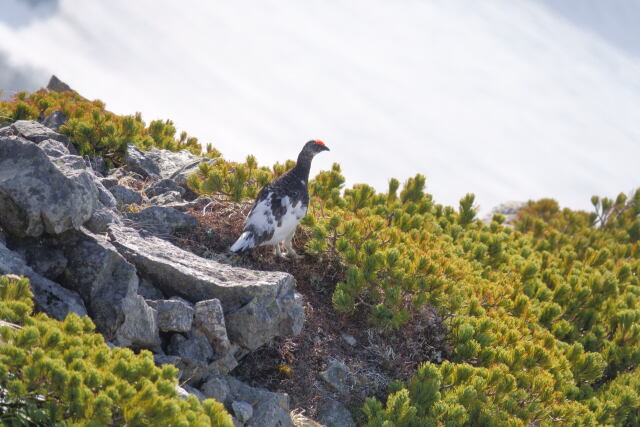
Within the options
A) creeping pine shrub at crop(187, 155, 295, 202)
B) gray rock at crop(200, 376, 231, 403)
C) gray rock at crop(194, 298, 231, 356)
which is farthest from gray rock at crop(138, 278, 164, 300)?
creeping pine shrub at crop(187, 155, 295, 202)

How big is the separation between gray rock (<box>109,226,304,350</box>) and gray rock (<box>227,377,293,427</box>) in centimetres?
37

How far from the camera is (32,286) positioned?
474 centimetres

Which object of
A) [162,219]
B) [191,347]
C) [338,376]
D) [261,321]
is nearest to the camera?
[191,347]

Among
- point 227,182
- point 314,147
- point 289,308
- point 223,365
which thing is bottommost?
point 223,365

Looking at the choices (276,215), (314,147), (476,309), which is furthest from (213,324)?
(476,309)

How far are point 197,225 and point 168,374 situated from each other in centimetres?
336

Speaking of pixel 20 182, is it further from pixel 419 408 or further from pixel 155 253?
pixel 419 408

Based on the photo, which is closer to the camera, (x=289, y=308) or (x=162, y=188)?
(x=289, y=308)

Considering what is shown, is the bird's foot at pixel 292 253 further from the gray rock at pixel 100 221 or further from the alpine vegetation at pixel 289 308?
the gray rock at pixel 100 221

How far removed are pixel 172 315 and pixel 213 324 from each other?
13.8 inches

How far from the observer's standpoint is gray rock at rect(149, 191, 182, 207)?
24.2ft

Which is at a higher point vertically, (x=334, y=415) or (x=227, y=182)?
(x=227, y=182)

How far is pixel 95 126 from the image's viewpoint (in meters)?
8.35

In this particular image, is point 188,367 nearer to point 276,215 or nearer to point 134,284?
point 134,284
